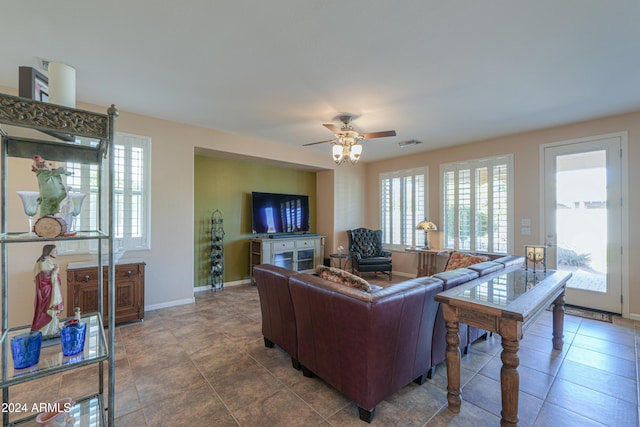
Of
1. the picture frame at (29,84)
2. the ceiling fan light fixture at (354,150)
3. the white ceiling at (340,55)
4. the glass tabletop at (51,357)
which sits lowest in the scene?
the glass tabletop at (51,357)

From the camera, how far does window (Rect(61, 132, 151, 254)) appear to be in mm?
3426

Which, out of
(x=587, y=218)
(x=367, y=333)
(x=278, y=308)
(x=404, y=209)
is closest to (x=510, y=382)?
(x=367, y=333)

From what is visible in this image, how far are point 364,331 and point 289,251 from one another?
4.04 meters

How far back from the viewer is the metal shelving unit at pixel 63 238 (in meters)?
1.06

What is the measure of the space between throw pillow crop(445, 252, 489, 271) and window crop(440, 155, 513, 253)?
5.13 feet

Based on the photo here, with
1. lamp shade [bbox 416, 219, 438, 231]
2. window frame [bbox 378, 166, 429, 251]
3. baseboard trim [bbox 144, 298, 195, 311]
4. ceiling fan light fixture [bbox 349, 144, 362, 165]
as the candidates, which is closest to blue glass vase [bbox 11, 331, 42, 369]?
baseboard trim [bbox 144, 298, 195, 311]

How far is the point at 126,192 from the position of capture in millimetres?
3686

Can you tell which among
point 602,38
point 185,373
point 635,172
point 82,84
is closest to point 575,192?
point 635,172

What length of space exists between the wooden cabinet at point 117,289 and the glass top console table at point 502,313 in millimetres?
3539

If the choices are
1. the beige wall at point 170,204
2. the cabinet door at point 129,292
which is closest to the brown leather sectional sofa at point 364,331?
the cabinet door at point 129,292

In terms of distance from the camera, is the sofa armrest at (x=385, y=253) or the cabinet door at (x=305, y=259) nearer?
the cabinet door at (x=305, y=259)

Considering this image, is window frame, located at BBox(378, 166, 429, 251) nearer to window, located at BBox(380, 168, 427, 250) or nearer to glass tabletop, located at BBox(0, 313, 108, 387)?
window, located at BBox(380, 168, 427, 250)

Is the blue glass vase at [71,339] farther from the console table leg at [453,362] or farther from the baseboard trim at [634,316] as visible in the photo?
the baseboard trim at [634,316]

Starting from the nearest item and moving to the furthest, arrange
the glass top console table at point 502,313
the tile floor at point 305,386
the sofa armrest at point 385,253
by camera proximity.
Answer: the glass top console table at point 502,313, the tile floor at point 305,386, the sofa armrest at point 385,253
